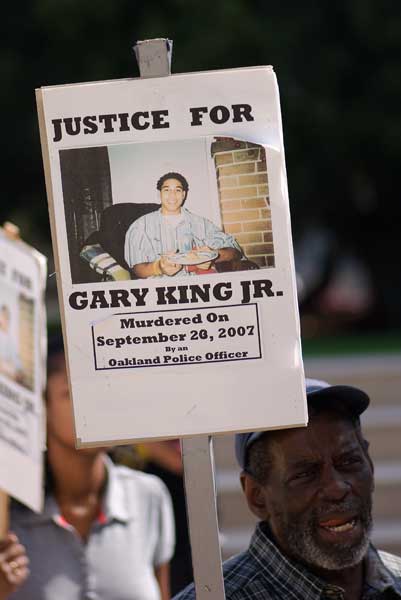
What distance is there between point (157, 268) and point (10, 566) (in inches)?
74.5

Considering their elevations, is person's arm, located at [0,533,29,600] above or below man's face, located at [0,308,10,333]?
below

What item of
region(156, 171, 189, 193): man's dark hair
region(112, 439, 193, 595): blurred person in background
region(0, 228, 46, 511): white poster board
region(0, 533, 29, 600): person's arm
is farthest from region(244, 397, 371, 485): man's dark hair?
region(112, 439, 193, 595): blurred person in background

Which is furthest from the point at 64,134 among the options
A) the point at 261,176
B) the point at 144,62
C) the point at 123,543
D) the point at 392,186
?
the point at 392,186

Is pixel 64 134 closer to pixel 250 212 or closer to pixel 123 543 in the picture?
pixel 250 212

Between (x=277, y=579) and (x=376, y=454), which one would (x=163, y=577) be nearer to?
(x=277, y=579)

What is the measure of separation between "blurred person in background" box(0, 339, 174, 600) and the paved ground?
2.35 metres

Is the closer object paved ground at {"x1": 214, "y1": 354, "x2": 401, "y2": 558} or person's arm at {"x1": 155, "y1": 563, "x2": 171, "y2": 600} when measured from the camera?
person's arm at {"x1": 155, "y1": 563, "x2": 171, "y2": 600}

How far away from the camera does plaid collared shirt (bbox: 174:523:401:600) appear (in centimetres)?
287

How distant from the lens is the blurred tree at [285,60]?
12609mm

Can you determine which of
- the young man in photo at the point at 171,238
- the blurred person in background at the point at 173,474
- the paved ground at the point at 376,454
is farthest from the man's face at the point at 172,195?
the paved ground at the point at 376,454

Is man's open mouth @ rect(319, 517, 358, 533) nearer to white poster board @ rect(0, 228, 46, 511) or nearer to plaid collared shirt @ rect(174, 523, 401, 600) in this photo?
plaid collared shirt @ rect(174, 523, 401, 600)

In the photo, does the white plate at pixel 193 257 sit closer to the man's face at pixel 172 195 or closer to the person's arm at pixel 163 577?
the man's face at pixel 172 195

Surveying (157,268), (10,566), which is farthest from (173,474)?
(157,268)

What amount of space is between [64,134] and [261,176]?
1.24ft
